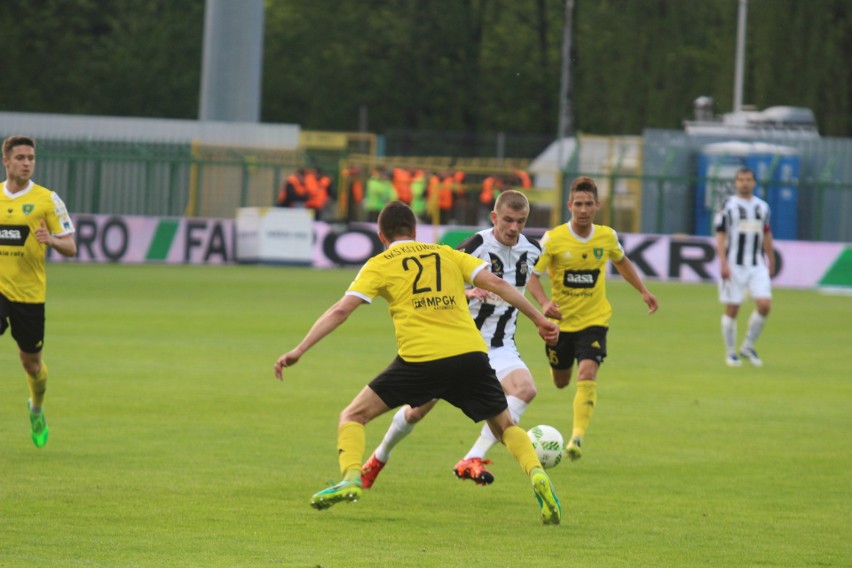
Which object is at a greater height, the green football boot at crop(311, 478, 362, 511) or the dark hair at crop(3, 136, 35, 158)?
the dark hair at crop(3, 136, 35, 158)

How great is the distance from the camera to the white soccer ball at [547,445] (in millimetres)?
9766

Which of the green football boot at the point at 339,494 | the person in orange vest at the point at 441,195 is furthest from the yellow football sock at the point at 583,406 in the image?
the person in orange vest at the point at 441,195

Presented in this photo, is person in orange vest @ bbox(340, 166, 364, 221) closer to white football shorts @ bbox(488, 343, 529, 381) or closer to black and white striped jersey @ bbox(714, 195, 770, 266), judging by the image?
black and white striped jersey @ bbox(714, 195, 770, 266)

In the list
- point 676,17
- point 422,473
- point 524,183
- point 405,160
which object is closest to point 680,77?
point 676,17

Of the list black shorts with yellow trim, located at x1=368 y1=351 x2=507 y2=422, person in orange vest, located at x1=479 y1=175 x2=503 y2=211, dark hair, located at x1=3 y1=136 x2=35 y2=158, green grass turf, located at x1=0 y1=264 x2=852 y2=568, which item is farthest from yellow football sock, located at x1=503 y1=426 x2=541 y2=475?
person in orange vest, located at x1=479 y1=175 x2=503 y2=211

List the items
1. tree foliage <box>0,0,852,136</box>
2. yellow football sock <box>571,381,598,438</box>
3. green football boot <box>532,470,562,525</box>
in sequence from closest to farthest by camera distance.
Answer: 1. green football boot <box>532,470,562,525</box>
2. yellow football sock <box>571,381,598,438</box>
3. tree foliage <box>0,0,852,136</box>

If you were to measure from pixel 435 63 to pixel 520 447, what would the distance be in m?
61.0

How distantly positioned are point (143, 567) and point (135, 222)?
26974 millimetres

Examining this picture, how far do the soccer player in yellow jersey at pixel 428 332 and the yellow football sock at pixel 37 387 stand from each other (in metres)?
3.06

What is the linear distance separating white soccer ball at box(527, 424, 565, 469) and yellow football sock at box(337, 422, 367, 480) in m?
1.70

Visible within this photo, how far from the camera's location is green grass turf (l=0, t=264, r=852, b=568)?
784 cm

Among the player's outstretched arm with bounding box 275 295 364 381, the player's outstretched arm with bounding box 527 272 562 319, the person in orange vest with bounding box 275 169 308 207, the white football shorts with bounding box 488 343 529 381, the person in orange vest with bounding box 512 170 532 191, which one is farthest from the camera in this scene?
the person in orange vest with bounding box 512 170 532 191

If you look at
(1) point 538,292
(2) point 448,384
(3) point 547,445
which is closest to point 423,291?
(2) point 448,384

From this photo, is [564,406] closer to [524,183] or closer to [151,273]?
[151,273]
